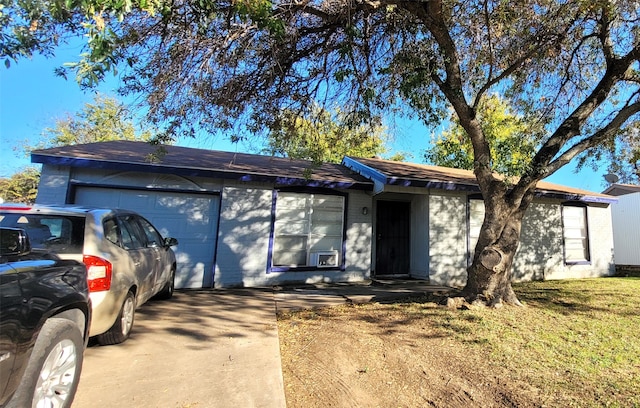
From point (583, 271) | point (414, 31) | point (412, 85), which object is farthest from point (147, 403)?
point (583, 271)

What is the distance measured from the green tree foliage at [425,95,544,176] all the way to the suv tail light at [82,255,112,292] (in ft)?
20.3

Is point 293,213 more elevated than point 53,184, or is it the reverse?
point 53,184

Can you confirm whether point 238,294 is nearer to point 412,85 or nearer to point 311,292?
point 311,292

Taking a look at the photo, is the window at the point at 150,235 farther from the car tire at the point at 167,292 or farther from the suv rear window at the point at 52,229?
the suv rear window at the point at 52,229

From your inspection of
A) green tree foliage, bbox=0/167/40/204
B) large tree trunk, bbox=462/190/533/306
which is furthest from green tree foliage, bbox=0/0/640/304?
green tree foliage, bbox=0/167/40/204

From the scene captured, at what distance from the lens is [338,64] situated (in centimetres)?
781

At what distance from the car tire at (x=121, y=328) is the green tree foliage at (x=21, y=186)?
75.3 ft

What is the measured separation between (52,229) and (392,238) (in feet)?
29.6

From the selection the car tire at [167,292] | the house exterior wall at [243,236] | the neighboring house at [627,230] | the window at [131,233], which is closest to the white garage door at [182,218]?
the house exterior wall at [243,236]

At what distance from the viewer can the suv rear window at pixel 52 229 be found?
379 centimetres

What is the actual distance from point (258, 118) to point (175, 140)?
5.71 ft

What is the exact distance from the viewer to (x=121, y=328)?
4.53 m

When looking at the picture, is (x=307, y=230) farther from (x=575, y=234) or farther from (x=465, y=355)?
(x=575, y=234)

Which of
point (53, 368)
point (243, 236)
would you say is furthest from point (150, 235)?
point (53, 368)
